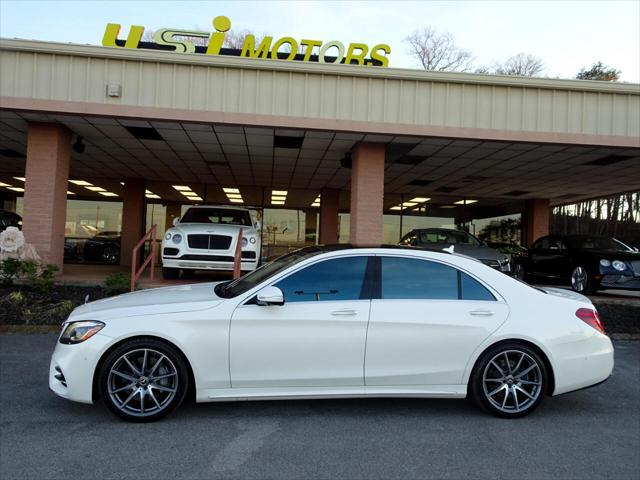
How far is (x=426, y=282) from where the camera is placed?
4.55 m

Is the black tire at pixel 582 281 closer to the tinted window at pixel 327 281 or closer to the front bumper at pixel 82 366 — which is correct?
the tinted window at pixel 327 281

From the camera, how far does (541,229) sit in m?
22.0

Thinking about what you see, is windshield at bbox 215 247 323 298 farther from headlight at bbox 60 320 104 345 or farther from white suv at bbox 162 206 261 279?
white suv at bbox 162 206 261 279

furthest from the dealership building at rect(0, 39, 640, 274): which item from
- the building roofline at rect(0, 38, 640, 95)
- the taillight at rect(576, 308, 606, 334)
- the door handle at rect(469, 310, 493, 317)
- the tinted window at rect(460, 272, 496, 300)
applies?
the door handle at rect(469, 310, 493, 317)

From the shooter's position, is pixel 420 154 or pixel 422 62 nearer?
pixel 420 154

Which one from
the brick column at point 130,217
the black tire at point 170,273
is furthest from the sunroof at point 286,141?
the brick column at point 130,217

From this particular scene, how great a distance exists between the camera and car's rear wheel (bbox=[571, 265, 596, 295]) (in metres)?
11.5

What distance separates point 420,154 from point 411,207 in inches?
375

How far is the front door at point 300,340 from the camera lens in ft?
13.6

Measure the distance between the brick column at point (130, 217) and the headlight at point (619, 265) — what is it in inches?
623

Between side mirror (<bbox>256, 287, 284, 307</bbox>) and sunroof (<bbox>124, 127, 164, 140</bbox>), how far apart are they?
28.6 ft

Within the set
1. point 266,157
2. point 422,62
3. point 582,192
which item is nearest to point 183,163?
point 266,157

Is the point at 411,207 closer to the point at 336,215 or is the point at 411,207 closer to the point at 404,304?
the point at 336,215

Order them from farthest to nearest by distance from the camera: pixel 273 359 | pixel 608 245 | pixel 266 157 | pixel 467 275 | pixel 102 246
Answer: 1. pixel 102 246
2. pixel 266 157
3. pixel 608 245
4. pixel 467 275
5. pixel 273 359
